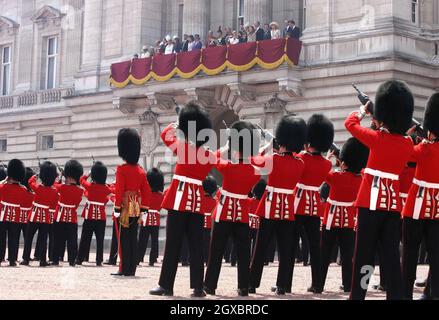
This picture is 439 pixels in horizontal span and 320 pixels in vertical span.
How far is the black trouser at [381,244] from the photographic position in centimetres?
714

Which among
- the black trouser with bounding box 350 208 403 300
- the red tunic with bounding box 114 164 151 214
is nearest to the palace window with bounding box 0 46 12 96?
the red tunic with bounding box 114 164 151 214

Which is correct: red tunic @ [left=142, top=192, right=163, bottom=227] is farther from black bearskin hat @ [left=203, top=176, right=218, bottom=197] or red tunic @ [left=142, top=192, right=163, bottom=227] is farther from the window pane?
the window pane

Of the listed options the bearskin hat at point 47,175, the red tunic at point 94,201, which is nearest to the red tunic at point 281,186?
the red tunic at point 94,201

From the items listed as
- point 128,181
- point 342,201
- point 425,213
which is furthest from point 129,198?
point 425,213

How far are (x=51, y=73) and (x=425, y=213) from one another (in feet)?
75.8

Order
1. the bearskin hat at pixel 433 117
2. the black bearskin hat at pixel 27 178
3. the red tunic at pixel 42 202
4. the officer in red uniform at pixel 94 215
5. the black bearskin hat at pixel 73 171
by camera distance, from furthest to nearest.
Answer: the black bearskin hat at pixel 27 178 → the black bearskin hat at pixel 73 171 → the red tunic at pixel 42 202 → the officer in red uniform at pixel 94 215 → the bearskin hat at pixel 433 117

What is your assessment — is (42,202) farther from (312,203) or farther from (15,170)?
(312,203)

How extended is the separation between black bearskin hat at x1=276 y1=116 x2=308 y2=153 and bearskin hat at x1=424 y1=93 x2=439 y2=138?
73.0 inches

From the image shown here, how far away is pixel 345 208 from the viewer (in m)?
9.34

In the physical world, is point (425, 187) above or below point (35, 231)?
above

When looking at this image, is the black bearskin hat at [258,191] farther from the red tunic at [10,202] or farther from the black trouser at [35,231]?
the red tunic at [10,202]

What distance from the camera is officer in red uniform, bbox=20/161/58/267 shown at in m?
14.1

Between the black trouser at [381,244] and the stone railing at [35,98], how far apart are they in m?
20.6

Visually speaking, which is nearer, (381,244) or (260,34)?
(381,244)
